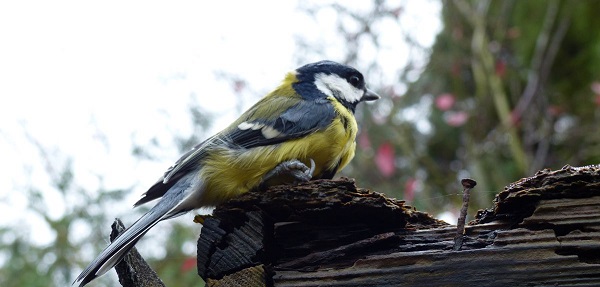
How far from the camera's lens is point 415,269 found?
104 cm

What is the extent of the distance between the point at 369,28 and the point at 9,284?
88.9 inches

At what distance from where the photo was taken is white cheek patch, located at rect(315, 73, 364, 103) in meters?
2.00

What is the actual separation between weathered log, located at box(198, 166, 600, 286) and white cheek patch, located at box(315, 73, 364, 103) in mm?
877

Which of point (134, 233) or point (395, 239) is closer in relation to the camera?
point (395, 239)

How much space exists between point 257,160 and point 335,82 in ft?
2.12

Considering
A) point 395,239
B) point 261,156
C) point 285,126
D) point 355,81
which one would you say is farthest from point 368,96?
point 395,239

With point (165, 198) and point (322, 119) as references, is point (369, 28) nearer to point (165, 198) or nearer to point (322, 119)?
point (322, 119)

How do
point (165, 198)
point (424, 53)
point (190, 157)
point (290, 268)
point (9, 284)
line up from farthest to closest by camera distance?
point (424, 53)
point (9, 284)
point (190, 157)
point (165, 198)
point (290, 268)


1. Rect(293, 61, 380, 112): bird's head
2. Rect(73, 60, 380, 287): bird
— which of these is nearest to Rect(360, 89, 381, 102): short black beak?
Rect(293, 61, 380, 112): bird's head

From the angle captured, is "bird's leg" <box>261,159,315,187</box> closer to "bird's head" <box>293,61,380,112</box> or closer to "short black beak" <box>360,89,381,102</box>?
"bird's head" <box>293,61,380,112</box>

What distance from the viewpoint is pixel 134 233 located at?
1.25 m

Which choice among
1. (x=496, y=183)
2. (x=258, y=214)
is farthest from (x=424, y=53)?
(x=258, y=214)

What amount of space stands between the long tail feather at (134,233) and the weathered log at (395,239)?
0.49ft

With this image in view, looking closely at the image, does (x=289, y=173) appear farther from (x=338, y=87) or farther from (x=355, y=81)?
(x=355, y=81)
